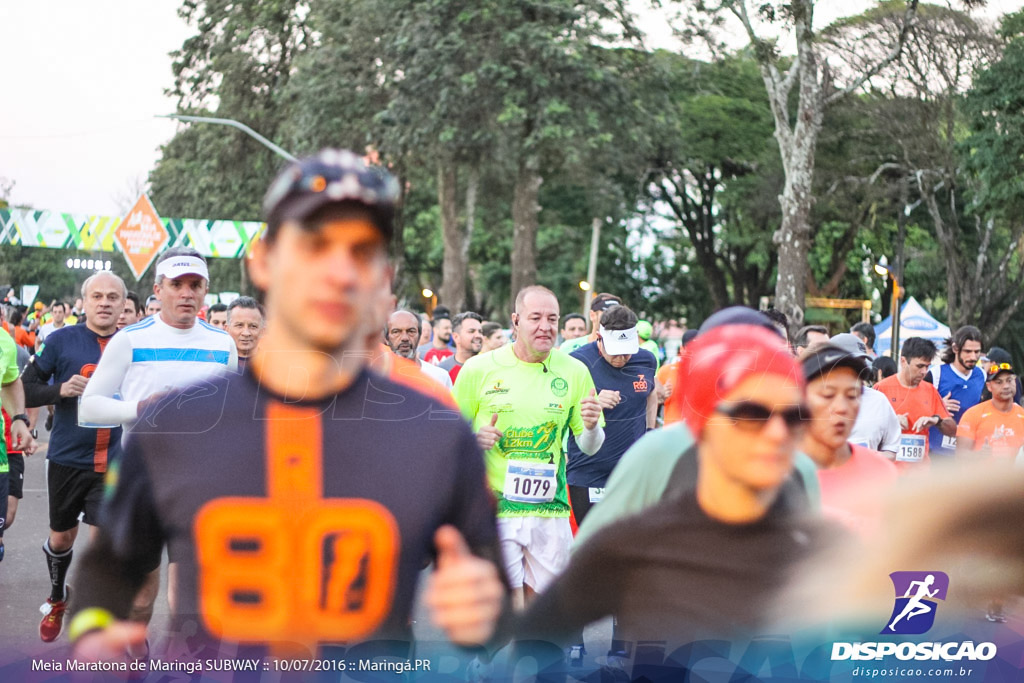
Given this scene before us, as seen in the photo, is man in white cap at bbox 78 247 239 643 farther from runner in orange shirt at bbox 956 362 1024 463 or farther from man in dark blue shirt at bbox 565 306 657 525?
runner in orange shirt at bbox 956 362 1024 463

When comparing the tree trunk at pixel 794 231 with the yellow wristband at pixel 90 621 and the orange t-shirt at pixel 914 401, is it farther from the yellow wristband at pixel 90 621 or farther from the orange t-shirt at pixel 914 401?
the yellow wristband at pixel 90 621

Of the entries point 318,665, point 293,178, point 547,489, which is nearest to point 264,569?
point 318,665

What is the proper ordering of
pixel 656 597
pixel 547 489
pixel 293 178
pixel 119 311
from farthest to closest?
pixel 119 311 → pixel 547 489 → pixel 656 597 → pixel 293 178

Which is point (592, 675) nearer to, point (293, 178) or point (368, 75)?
point (293, 178)

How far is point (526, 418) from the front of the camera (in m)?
6.13

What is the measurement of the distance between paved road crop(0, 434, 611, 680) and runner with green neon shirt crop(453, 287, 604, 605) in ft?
6.91

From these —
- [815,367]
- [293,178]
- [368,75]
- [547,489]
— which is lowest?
[547,489]

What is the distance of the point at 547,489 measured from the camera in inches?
239


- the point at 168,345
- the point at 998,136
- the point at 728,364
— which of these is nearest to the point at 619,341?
the point at 168,345

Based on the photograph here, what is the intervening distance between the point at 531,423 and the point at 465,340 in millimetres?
4165

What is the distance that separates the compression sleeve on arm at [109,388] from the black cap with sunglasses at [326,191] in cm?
303

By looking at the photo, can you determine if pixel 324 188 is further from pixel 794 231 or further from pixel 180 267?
pixel 794 231

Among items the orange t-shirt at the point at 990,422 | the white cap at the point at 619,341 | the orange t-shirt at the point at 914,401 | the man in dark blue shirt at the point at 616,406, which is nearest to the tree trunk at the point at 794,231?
the orange t-shirt at the point at 914,401

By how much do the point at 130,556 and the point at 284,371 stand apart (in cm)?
46
